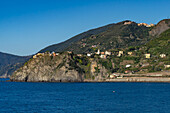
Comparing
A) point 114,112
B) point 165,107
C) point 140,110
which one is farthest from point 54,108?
point 165,107

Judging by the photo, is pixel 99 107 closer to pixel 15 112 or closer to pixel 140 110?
pixel 140 110

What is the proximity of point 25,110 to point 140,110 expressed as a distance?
32129 millimetres

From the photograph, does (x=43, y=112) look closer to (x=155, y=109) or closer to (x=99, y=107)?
(x=99, y=107)

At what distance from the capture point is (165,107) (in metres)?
90.3

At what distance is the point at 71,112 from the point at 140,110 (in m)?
18.9

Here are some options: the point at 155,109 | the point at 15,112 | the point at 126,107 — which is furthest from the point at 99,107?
the point at 15,112

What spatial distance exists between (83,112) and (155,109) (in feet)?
67.3

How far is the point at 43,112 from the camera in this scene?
82938 millimetres

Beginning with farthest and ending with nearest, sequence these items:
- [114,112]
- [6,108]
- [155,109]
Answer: [6,108] → [155,109] → [114,112]

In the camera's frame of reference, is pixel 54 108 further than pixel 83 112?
Yes

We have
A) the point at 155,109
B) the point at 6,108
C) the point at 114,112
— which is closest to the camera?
the point at 114,112

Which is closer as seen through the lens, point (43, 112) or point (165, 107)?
point (43, 112)

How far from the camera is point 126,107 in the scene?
90438mm

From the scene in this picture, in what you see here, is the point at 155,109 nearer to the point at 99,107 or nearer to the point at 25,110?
the point at 99,107
